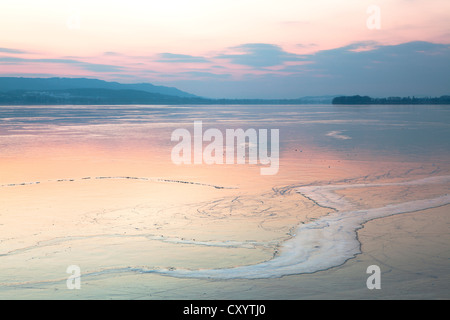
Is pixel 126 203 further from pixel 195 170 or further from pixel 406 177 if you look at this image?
pixel 406 177

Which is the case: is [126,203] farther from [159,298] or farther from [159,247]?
[159,298]

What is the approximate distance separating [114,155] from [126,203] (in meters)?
8.82

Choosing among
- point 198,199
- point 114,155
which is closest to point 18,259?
point 198,199

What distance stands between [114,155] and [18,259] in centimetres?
1205

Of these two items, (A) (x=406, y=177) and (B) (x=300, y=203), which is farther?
(A) (x=406, y=177)

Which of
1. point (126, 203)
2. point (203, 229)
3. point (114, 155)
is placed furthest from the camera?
point (114, 155)

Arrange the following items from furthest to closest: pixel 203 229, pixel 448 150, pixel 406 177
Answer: pixel 448 150, pixel 406 177, pixel 203 229

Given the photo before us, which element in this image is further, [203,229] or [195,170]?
[195,170]

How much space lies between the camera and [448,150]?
1961 centimetres

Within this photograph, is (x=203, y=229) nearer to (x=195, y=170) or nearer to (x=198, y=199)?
(x=198, y=199)

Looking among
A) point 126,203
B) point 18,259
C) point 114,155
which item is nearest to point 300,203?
point 126,203
